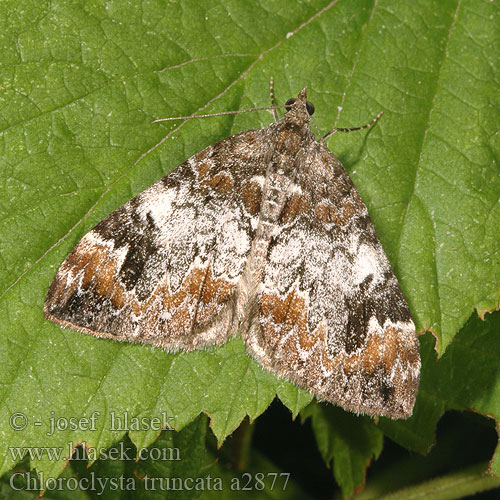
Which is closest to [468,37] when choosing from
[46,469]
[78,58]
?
[78,58]

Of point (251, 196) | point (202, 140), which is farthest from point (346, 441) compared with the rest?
point (202, 140)

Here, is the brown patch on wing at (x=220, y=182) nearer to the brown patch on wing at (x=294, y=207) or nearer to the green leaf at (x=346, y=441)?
the brown patch on wing at (x=294, y=207)

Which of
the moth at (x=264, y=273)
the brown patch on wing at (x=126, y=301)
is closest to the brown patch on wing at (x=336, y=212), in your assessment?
the moth at (x=264, y=273)

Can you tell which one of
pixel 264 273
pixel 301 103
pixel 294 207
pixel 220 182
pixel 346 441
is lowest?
pixel 346 441

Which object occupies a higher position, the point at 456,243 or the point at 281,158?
the point at 281,158

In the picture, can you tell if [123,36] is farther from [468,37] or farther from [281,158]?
[468,37]

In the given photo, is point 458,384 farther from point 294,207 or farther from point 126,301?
point 126,301
